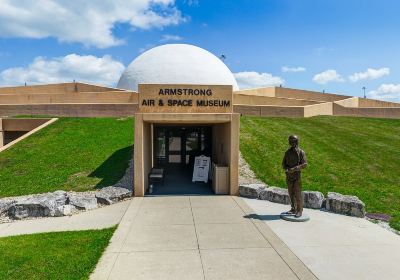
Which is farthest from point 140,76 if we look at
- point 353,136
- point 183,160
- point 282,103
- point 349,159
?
point 349,159

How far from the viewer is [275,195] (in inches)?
510

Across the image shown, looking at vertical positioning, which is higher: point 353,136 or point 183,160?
point 353,136

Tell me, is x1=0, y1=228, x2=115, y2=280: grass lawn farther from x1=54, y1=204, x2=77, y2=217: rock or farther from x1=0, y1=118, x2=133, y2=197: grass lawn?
x1=0, y1=118, x2=133, y2=197: grass lawn

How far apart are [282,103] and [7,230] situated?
2982cm

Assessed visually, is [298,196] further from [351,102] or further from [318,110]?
[351,102]

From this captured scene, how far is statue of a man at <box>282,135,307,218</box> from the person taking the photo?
1016 centimetres

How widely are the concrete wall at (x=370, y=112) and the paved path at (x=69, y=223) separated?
1135 inches

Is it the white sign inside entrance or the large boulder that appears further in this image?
the white sign inside entrance

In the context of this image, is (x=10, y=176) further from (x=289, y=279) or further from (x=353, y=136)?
(x=353, y=136)

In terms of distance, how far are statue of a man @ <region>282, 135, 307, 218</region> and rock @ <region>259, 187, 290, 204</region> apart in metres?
2.16

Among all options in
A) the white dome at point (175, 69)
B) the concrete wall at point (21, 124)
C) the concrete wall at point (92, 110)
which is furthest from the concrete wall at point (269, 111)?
the concrete wall at point (21, 124)

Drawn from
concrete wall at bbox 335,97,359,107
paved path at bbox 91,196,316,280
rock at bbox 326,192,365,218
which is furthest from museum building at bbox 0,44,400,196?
rock at bbox 326,192,365,218

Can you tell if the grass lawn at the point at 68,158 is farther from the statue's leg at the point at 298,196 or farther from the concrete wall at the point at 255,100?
the concrete wall at the point at 255,100

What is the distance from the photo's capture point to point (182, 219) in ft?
34.8
